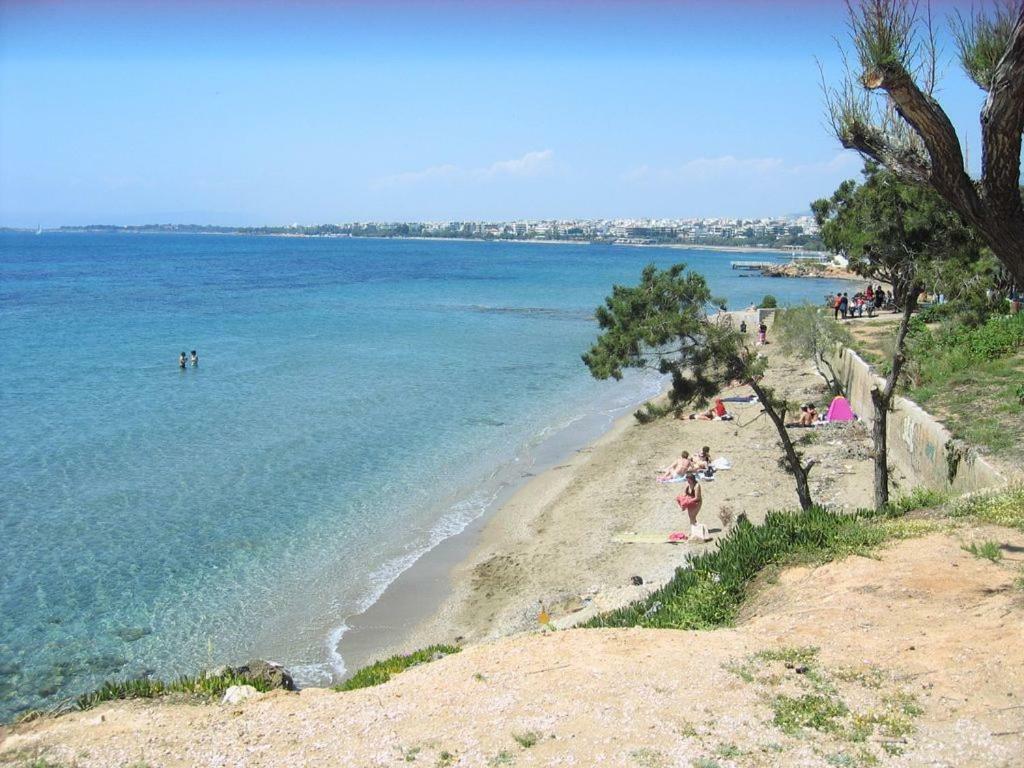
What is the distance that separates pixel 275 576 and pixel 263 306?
168 feet

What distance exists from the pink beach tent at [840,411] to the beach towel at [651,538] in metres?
7.77

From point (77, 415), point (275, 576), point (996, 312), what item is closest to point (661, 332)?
point (275, 576)

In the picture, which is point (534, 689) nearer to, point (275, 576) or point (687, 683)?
point (687, 683)

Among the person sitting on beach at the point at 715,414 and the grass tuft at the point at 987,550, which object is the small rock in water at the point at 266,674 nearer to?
the grass tuft at the point at 987,550

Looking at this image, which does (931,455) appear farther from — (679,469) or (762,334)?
(762,334)

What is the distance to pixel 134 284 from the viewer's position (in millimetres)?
81125

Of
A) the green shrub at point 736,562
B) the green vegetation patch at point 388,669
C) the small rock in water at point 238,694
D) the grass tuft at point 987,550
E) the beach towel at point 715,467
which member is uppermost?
the grass tuft at point 987,550

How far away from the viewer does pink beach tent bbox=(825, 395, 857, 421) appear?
21.2m

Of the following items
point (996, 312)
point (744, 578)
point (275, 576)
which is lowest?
point (275, 576)

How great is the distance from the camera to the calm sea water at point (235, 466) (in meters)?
13.0

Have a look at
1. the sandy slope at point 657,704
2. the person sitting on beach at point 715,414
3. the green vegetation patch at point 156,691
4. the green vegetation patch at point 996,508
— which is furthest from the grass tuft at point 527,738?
the person sitting on beach at point 715,414

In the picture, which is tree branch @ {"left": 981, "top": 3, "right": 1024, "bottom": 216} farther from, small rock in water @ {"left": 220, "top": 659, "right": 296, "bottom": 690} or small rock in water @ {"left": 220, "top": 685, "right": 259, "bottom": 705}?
small rock in water @ {"left": 220, "top": 659, "right": 296, "bottom": 690}

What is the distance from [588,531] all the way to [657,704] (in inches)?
410

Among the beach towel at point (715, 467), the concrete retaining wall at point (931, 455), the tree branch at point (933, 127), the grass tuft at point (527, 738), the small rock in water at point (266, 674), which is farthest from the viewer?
the beach towel at point (715, 467)
